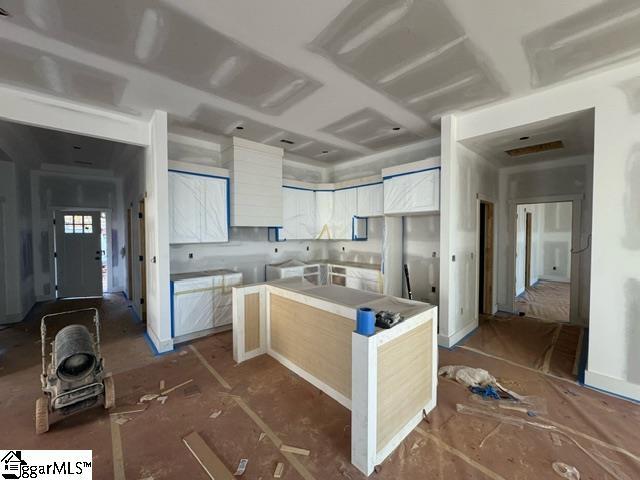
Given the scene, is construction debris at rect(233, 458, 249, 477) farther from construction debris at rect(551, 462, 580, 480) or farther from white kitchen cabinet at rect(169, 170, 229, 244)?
white kitchen cabinet at rect(169, 170, 229, 244)

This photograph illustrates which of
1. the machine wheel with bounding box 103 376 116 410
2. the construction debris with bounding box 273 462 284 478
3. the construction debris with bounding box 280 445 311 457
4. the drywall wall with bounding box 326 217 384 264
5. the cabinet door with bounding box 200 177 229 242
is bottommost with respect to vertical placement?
the construction debris with bounding box 280 445 311 457

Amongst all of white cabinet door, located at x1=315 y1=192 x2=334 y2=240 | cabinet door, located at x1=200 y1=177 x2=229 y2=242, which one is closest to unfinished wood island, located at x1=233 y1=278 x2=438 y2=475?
cabinet door, located at x1=200 y1=177 x2=229 y2=242

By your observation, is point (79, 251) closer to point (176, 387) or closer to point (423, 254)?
point (176, 387)

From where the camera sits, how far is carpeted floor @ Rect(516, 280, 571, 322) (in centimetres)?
467

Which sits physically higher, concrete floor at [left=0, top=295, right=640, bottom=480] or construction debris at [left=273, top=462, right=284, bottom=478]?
construction debris at [left=273, top=462, right=284, bottom=478]

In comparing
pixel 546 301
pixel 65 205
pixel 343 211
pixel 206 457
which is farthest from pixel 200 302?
pixel 546 301

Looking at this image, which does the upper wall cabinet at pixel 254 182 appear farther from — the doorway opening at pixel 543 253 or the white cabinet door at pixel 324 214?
the doorway opening at pixel 543 253

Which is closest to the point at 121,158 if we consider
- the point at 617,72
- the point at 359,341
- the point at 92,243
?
the point at 92,243

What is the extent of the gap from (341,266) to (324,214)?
1117 millimetres

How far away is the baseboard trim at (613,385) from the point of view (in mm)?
2379

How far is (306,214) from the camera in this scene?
5.34 m

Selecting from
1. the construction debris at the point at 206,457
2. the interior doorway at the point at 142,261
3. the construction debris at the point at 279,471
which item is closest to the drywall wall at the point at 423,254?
the construction debris at the point at 279,471

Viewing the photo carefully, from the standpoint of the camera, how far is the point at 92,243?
6258 millimetres

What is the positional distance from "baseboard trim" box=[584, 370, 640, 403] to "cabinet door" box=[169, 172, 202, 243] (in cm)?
→ 464
